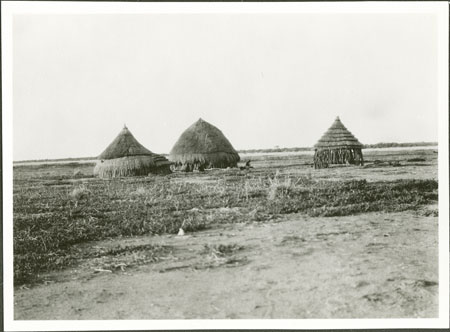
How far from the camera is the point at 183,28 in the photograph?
4930 mm

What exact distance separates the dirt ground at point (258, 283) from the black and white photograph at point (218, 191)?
17 mm

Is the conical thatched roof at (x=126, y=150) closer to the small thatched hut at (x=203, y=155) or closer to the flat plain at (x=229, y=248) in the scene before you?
the flat plain at (x=229, y=248)

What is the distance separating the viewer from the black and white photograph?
4027mm

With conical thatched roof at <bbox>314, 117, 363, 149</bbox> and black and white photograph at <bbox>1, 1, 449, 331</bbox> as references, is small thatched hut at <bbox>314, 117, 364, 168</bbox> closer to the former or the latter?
conical thatched roof at <bbox>314, 117, 363, 149</bbox>

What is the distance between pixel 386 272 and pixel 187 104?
3224 mm

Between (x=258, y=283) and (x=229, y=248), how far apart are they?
57 cm

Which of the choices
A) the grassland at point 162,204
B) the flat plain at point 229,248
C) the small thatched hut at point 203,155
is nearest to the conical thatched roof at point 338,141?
the grassland at point 162,204

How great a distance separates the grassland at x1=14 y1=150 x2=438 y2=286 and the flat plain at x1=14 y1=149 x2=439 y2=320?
0.7 inches

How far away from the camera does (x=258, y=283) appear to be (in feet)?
13.4

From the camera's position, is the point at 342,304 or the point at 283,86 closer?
the point at 342,304

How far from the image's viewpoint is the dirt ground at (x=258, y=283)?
12.9 feet

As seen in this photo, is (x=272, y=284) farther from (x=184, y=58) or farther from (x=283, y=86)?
(x=184, y=58)

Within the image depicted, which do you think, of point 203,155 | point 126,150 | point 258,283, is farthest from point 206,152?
Answer: point 258,283

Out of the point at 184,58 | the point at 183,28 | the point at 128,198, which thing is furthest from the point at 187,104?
the point at 128,198
